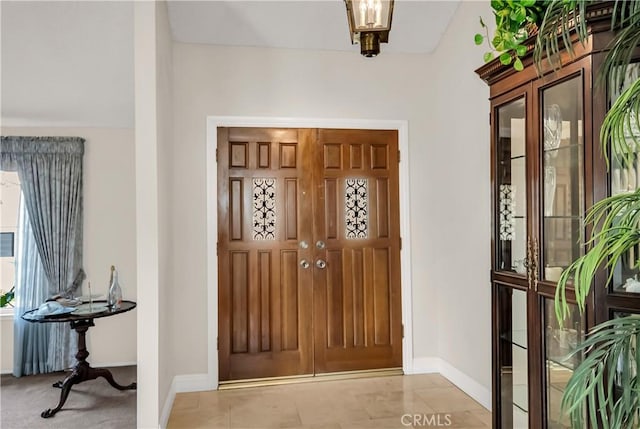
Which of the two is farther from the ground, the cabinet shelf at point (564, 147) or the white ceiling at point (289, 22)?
the white ceiling at point (289, 22)

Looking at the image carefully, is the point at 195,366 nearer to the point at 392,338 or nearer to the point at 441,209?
the point at 392,338

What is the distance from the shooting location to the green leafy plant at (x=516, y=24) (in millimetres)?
1697

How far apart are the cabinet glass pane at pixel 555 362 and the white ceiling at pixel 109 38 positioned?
2.60 m

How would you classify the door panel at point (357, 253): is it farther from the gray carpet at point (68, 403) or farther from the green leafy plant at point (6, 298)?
the green leafy plant at point (6, 298)

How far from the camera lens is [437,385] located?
3.49 m

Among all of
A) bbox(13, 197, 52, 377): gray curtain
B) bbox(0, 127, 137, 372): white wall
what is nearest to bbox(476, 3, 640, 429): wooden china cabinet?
bbox(0, 127, 137, 372): white wall

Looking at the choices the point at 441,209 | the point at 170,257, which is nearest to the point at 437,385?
the point at 441,209

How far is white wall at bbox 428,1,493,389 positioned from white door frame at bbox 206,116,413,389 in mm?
190

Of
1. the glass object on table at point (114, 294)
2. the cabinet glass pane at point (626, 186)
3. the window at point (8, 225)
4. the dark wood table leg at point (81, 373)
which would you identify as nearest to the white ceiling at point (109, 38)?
the window at point (8, 225)

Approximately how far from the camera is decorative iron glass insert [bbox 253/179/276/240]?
3.61 metres

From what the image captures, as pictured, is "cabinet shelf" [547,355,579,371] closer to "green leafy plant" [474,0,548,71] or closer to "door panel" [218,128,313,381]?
"green leafy plant" [474,0,548,71]

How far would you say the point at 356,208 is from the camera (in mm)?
3760

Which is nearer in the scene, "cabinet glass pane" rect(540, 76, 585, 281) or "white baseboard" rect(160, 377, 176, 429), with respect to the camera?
"cabinet glass pane" rect(540, 76, 585, 281)

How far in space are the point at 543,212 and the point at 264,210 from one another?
2272 mm
